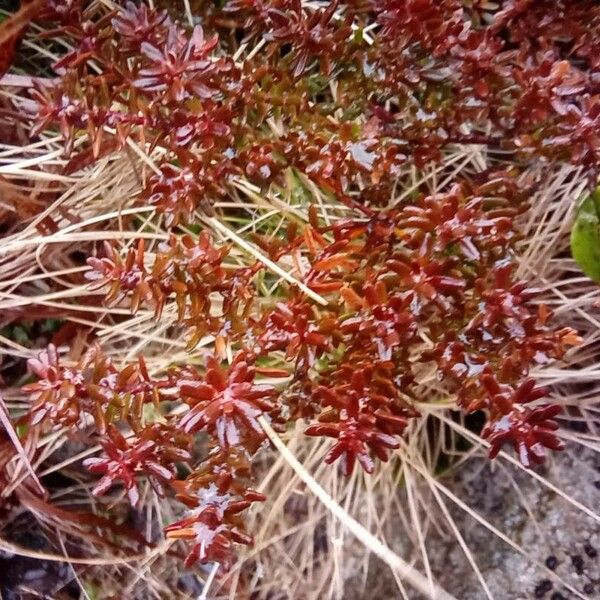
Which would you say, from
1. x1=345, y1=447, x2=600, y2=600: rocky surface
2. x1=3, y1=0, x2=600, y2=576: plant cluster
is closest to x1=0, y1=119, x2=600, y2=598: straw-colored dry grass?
x1=345, y1=447, x2=600, y2=600: rocky surface

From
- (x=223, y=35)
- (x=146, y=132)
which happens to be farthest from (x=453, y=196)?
(x=223, y=35)

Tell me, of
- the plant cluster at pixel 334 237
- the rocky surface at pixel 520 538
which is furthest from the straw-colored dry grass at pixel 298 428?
the plant cluster at pixel 334 237

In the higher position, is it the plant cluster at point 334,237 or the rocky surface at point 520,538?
the plant cluster at point 334,237

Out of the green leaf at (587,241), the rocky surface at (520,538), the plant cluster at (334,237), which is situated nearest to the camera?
the plant cluster at (334,237)

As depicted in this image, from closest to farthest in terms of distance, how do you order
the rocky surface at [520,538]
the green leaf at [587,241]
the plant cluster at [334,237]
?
the plant cluster at [334,237]
the green leaf at [587,241]
the rocky surface at [520,538]

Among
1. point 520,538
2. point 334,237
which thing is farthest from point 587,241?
point 520,538

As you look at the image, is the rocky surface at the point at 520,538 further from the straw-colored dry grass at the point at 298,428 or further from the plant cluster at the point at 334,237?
the plant cluster at the point at 334,237

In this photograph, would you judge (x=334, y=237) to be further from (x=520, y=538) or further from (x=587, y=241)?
(x=520, y=538)

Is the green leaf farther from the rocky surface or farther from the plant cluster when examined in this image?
the rocky surface
